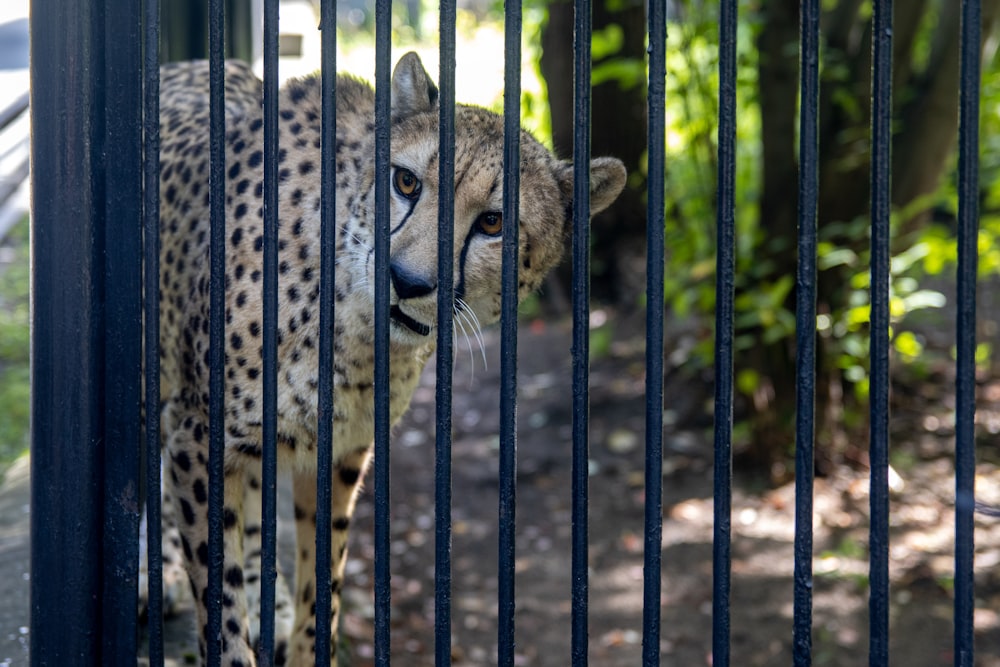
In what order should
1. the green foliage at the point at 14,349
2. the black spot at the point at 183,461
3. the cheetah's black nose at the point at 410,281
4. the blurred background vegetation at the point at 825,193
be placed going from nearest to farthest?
1. the cheetah's black nose at the point at 410,281
2. the black spot at the point at 183,461
3. the blurred background vegetation at the point at 825,193
4. the green foliage at the point at 14,349

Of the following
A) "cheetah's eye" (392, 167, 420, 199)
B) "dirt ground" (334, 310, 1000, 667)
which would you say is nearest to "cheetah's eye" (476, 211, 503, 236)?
"cheetah's eye" (392, 167, 420, 199)

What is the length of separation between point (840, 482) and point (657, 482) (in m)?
3.97

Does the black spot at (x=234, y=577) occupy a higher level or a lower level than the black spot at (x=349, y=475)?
lower

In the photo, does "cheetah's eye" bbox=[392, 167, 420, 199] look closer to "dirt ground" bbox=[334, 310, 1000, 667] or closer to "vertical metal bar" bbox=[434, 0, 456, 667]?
"vertical metal bar" bbox=[434, 0, 456, 667]

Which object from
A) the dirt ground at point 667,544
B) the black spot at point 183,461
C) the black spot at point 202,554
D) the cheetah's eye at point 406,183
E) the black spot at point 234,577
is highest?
the cheetah's eye at point 406,183

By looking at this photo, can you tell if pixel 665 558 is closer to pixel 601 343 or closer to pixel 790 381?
pixel 790 381

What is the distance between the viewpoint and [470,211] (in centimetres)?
256

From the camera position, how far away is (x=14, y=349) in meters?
6.96

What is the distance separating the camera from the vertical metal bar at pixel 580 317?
1.75 meters

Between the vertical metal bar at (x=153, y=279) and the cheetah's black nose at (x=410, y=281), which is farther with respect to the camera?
the cheetah's black nose at (x=410, y=281)

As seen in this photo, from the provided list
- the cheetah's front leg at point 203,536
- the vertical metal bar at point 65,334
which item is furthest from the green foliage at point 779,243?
the vertical metal bar at point 65,334

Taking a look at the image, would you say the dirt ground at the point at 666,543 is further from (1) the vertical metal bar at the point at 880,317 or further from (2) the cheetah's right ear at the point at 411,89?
(1) the vertical metal bar at the point at 880,317

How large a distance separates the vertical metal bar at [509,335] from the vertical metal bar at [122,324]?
0.60m

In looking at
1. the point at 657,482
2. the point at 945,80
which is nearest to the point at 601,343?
the point at 945,80
